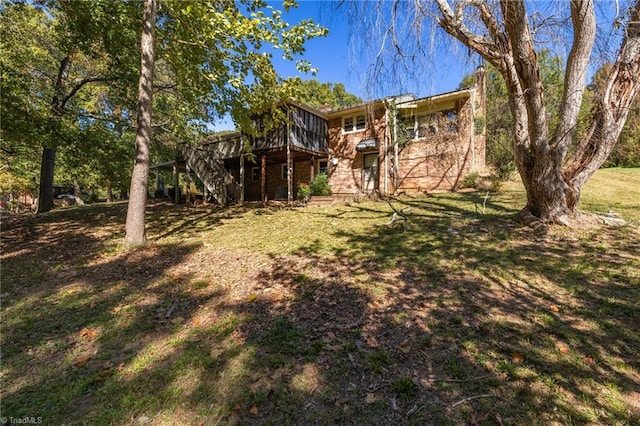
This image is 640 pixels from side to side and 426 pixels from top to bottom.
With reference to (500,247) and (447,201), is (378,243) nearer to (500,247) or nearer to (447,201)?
(500,247)

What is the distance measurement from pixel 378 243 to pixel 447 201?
5828 mm

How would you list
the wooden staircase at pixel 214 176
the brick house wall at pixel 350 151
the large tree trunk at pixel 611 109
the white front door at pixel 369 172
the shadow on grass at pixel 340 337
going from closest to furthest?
1. the shadow on grass at pixel 340 337
2. the large tree trunk at pixel 611 109
3. the wooden staircase at pixel 214 176
4. the brick house wall at pixel 350 151
5. the white front door at pixel 369 172

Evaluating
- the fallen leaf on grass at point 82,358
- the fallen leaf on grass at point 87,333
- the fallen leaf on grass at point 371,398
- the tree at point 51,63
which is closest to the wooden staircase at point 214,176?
the tree at point 51,63

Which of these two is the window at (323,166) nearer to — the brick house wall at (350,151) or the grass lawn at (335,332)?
the brick house wall at (350,151)

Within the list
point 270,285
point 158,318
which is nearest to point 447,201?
point 270,285

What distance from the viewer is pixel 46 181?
12227mm

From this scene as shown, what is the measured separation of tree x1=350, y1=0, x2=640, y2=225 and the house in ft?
22.4

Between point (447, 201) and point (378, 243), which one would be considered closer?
point (378, 243)

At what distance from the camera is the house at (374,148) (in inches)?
522

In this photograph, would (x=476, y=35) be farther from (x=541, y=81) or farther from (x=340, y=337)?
(x=340, y=337)

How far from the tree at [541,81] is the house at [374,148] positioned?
22.4 ft

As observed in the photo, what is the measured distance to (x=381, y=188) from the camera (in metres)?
14.9

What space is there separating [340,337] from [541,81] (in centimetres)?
583

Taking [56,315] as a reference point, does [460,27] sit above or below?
above
